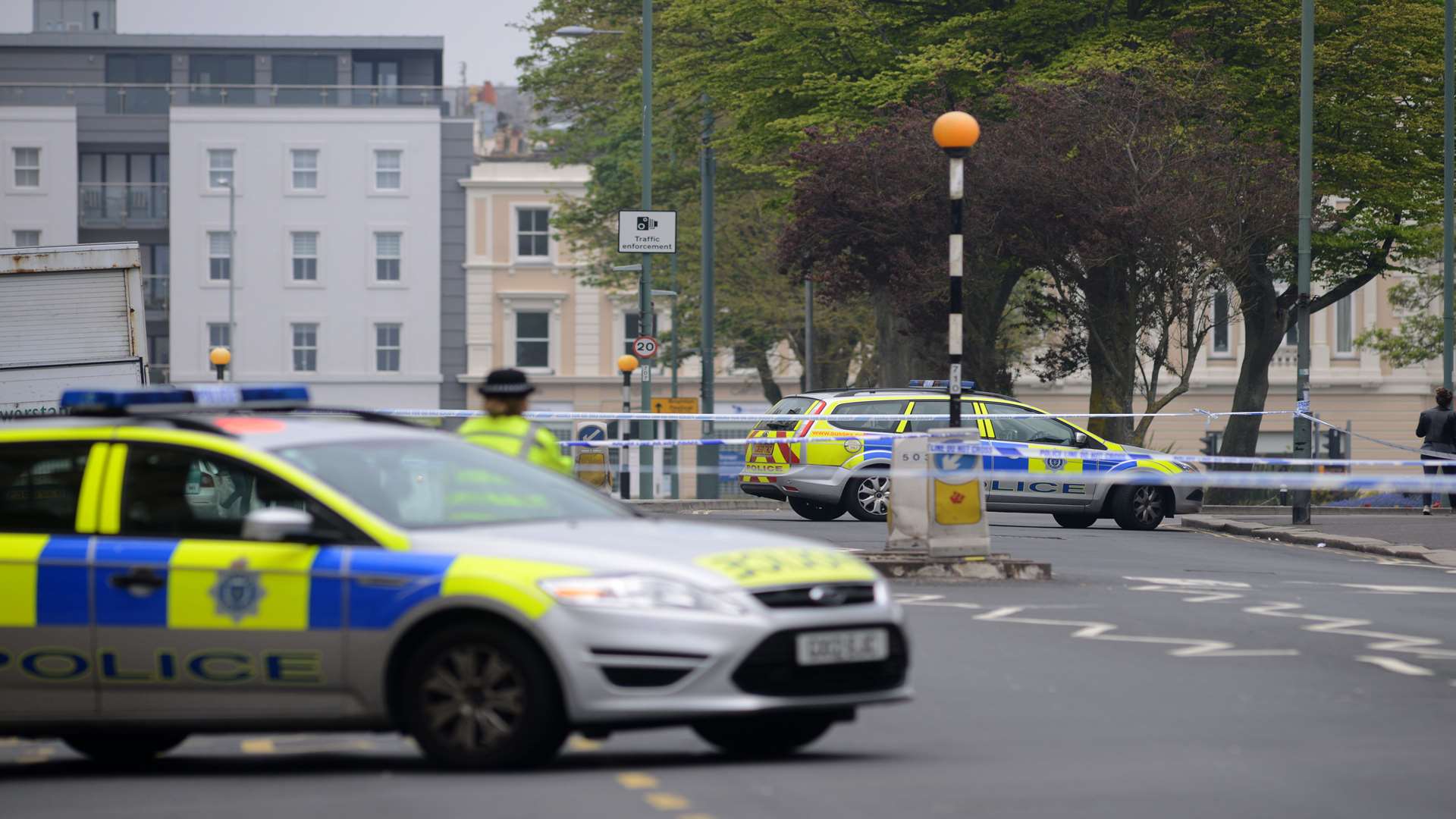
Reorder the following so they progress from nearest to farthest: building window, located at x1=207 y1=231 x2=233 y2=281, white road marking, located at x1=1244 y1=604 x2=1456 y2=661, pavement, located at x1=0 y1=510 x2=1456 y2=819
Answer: pavement, located at x1=0 y1=510 x2=1456 y2=819
white road marking, located at x1=1244 y1=604 x2=1456 y2=661
building window, located at x1=207 y1=231 x2=233 y2=281

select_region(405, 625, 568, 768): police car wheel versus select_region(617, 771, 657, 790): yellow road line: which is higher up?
select_region(405, 625, 568, 768): police car wheel

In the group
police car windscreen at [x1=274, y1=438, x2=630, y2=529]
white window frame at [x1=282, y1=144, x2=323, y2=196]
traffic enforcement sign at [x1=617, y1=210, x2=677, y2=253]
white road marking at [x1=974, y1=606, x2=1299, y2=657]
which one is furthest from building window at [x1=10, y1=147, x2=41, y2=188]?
police car windscreen at [x1=274, y1=438, x2=630, y2=529]

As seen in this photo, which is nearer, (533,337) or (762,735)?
(762,735)

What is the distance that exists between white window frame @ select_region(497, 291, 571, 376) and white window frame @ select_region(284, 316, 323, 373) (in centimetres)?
601

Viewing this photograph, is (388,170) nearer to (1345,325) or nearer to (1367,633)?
(1345,325)

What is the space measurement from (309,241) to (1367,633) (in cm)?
6335

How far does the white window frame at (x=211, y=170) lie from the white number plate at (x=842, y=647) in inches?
2674

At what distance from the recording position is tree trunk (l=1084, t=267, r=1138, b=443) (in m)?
33.9

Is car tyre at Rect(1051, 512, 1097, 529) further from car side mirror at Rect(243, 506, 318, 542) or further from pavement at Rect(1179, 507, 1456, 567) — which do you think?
car side mirror at Rect(243, 506, 318, 542)

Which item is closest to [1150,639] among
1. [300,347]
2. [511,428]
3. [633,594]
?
[511,428]

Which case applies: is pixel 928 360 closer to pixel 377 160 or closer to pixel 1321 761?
pixel 1321 761

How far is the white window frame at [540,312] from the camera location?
245 feet

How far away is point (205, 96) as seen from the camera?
7450cm

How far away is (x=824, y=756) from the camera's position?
28.6ft
